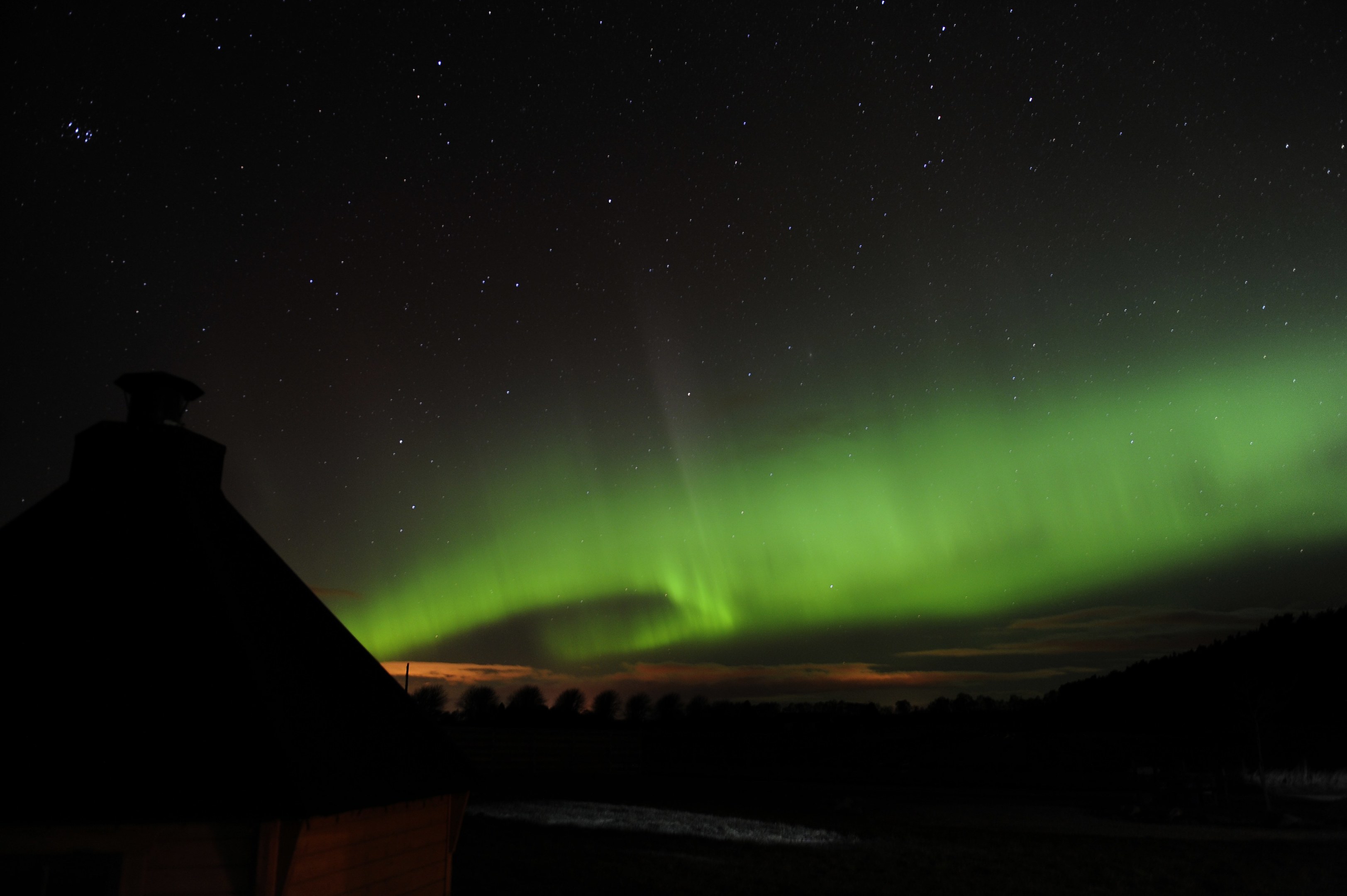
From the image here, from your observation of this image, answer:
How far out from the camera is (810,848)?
1848cm

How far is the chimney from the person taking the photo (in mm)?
9703

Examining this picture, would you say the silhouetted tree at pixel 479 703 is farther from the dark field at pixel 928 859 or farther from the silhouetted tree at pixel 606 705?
the dark field at pixel 928 859

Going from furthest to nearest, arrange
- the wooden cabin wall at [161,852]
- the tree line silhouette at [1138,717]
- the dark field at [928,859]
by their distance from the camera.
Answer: the tree line silhouette at [1138,717], the dark field at [928,859], the wooden cabin wall at [161,852]

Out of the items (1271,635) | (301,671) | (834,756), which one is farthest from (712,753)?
(1271,635)

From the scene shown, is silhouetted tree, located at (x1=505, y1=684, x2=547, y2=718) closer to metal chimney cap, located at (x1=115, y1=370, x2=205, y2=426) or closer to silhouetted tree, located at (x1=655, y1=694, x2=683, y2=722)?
silhouetted tree, located at (x1=655, y1=694, x2=683, y2=722)

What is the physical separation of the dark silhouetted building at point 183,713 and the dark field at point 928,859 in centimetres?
511

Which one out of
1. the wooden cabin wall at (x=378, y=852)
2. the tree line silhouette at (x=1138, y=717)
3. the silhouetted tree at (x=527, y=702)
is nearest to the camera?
the wooden cabin wall at (x=378, y=852)

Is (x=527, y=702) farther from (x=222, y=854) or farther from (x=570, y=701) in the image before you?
(x=222, y=854)

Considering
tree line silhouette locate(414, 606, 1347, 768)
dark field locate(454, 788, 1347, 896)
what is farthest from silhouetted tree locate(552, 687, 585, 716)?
dark field locate(454, 788, 1347, 896)

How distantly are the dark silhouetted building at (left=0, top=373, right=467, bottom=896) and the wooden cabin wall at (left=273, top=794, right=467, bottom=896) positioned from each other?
0.08 feet

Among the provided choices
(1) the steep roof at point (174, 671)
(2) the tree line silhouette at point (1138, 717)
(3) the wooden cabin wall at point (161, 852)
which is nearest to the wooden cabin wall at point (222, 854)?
(3) the wooden cabin wall at point (161, 852)

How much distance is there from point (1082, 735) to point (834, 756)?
14.2 m

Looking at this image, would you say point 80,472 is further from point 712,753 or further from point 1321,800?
point 712,753

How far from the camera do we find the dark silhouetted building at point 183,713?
264 inches
